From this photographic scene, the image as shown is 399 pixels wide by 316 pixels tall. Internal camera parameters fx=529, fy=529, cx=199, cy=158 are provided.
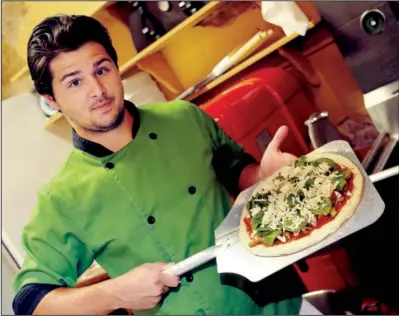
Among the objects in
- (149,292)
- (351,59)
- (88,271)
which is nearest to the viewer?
A: (149,292)

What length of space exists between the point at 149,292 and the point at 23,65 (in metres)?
0.58

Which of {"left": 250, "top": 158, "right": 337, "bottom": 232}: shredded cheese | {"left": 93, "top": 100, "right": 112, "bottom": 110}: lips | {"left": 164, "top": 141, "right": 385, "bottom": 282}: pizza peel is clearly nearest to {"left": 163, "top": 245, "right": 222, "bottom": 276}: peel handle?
{"left": 164, "top": 141, "right": 385, "bottom": 282}: pizza peel

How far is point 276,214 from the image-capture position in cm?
108

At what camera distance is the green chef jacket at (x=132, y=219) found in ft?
3.40

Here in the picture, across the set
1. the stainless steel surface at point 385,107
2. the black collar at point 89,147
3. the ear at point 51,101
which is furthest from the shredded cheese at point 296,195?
the ear at point 51,101

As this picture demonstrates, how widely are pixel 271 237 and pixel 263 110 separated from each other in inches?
14.3

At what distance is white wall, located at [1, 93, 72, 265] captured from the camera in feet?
3.88

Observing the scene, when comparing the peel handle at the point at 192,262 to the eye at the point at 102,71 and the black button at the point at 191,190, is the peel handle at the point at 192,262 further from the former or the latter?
the eye at the point at 102,71

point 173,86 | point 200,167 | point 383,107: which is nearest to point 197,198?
point 200,167

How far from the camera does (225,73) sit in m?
1.34

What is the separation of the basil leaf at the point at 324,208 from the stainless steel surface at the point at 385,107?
0.93 ft

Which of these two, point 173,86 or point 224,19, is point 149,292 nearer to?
point 173,86

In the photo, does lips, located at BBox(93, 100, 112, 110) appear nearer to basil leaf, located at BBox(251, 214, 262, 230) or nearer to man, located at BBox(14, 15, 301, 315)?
man, located at BBox(14, 15, 301, 315)

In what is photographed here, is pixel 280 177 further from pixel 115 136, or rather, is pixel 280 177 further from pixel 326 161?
pixel 115 136
